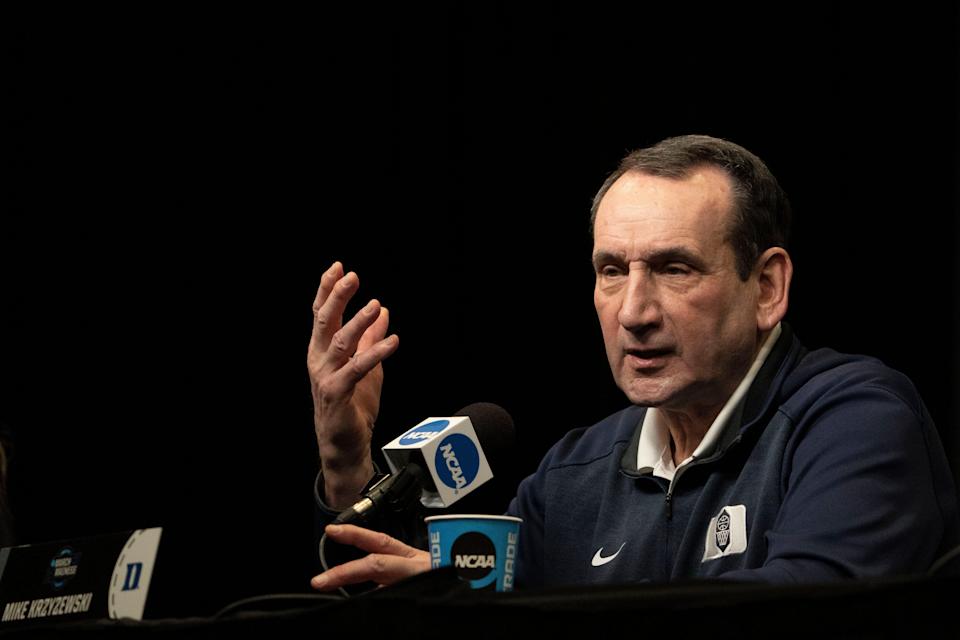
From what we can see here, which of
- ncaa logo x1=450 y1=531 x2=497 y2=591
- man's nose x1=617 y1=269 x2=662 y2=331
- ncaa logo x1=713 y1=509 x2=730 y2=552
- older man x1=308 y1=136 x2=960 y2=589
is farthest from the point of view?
man's nose x1=617 y1=269 x2=662 y2=331

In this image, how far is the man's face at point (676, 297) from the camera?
1979mm

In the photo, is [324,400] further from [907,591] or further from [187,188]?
[187,188]

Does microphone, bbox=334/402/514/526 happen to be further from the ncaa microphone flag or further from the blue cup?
the blue cup

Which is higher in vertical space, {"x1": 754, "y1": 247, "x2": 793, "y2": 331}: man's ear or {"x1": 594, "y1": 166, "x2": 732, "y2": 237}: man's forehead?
{"x1": 594, "y1": 166, "x2": 732, "y2": 237}: man's forehead

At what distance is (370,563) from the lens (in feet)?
5.23

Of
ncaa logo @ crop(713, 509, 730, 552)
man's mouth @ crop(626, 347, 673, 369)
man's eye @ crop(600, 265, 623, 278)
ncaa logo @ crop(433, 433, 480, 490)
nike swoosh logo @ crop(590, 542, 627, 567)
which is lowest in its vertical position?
nike swoosh logo @ crop(590, 542, 627, 567)

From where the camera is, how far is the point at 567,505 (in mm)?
2207

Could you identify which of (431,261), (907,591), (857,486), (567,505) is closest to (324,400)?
(567,505)

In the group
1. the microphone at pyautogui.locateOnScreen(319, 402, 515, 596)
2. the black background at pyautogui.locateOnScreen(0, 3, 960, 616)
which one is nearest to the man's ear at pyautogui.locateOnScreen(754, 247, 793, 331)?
the microphone at pyautogui.locateOnScreen(319, 402, 515, 596)

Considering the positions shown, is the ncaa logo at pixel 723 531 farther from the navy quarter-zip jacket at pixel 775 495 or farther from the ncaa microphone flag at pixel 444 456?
the ncaa microphone flag at pixel 444 456

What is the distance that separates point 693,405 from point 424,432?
1.86ft

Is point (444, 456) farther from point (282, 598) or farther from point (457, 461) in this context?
point (282, 598)

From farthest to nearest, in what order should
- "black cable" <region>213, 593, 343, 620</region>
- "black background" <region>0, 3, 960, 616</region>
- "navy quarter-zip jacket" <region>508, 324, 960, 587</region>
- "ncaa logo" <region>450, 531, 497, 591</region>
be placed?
"black background" <region>0, 3, 960, 616</region>
"navy quarter-zip jacket" <region>508, 324, 960, 587</region>
"ncaa logo" <region>450, 531, 497, 591</region>
"black cable" <region>213, 593, 343, 620</region>

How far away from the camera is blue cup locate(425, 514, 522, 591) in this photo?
1.41m
